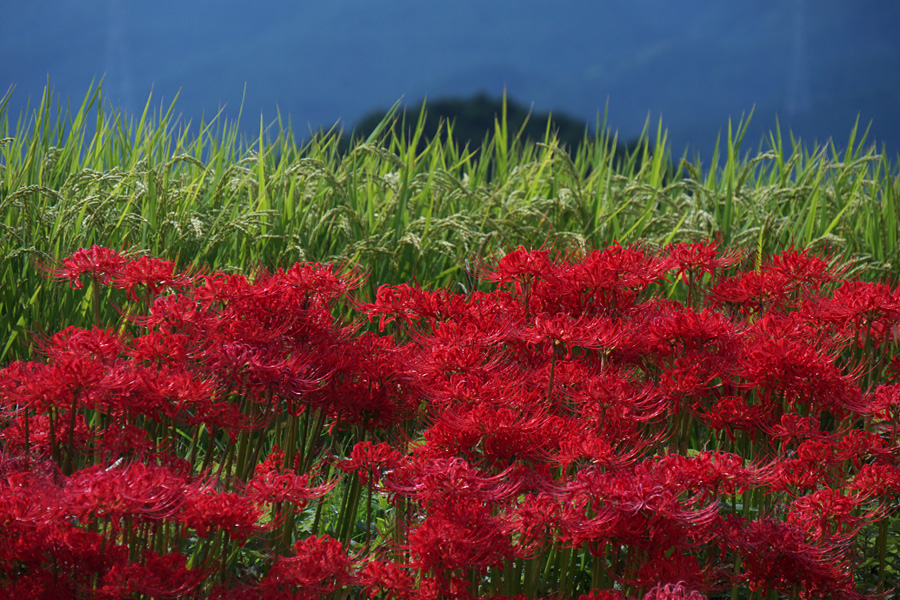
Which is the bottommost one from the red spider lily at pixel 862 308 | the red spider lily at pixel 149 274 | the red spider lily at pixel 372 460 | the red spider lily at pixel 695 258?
the red spider lily at pixel 372 460

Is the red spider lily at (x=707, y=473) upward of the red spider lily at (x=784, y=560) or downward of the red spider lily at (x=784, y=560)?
upward

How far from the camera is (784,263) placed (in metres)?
2.32

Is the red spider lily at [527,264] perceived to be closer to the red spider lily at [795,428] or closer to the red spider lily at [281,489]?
the red spider lily at [795,428]

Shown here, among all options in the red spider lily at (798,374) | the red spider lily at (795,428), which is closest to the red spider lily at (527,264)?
the red spider lily at (798,374)

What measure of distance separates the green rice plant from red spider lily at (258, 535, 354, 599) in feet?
5.47

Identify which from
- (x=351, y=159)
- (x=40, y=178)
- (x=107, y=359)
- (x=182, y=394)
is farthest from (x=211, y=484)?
(x=351, y=159)

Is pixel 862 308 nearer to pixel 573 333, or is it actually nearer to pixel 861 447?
pixel 861 447

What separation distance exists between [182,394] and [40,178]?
2.34 meters

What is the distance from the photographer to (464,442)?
1637 mm

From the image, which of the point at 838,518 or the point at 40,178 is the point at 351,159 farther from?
the point at 838,518

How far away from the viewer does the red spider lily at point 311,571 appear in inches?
55.9

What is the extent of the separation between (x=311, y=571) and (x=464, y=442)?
386 mm

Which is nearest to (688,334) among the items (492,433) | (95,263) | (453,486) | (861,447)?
(861,447)

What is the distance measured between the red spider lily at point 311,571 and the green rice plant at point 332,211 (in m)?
1.67
